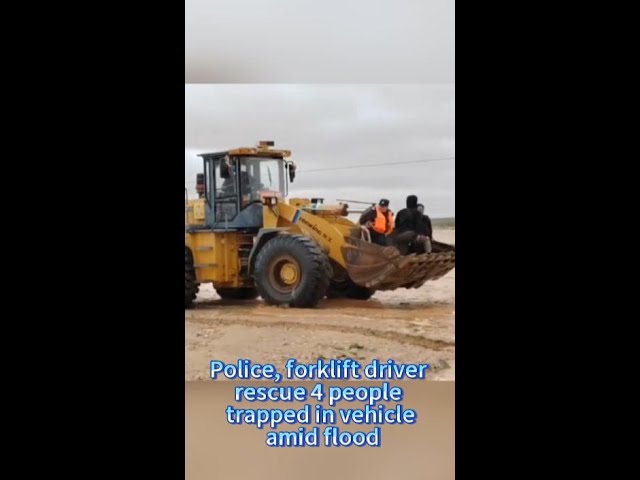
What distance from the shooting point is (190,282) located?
413 centimetres

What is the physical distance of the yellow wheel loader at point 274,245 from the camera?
3.95 meters

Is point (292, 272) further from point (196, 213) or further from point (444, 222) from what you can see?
point (444, 222)

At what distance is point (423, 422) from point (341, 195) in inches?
53.1

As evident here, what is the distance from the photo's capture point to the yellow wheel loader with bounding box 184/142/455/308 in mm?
3951

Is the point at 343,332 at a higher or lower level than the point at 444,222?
lower

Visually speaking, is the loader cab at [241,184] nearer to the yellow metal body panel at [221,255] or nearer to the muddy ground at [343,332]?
the yellow metal body panel at [221,255]

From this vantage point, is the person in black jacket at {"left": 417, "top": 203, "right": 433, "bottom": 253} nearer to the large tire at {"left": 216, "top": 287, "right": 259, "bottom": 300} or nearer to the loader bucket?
the loader bucket

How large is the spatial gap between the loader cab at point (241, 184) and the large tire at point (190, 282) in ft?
0.81

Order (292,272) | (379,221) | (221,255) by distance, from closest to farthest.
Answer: (379,221), (292,272), (221,255)

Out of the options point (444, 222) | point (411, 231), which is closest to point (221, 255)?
point (411, 231)

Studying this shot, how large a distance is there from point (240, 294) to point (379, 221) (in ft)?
3.12

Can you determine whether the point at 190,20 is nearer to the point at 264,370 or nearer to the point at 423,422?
the point at 264,370

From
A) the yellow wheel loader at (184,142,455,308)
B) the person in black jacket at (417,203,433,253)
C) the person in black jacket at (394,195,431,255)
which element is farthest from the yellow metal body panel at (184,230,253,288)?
the person in black jacket at (417,203,433,253)

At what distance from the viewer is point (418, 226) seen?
12.7ft
